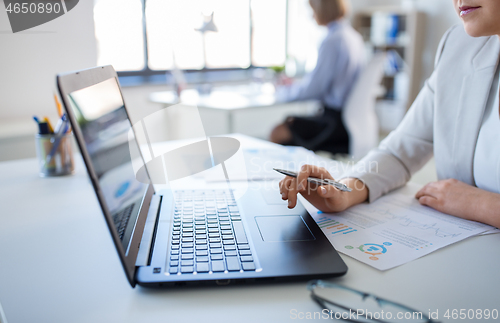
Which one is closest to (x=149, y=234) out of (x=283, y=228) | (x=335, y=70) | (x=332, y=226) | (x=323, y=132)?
(x=283, y=228)

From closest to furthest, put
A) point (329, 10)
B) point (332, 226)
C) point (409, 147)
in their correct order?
point (332, 226) < point (409, 147) < point (329, 10)

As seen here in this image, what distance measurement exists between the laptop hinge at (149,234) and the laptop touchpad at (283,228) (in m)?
0.17

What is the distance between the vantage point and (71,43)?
1172 millimetres

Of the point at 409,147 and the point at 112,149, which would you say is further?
the point at 409,147

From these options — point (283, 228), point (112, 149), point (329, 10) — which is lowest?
point (283, 228)

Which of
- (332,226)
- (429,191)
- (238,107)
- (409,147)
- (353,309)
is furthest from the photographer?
(238,107)

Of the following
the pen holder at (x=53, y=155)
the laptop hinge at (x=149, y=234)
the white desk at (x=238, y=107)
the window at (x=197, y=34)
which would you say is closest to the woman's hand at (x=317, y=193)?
the laptop hinge at (x=149, y=234)

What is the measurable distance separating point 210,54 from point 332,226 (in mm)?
4004

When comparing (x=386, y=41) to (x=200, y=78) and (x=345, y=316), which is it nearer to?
(x=200, y=78)

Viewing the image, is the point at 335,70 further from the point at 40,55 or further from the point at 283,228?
the point at 283,228

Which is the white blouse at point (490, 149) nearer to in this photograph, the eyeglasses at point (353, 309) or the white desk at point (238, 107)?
the eyeglasses at point (353, 309)

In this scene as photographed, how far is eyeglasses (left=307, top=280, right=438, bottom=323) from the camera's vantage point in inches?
18.4

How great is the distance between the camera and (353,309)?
19.2 inches

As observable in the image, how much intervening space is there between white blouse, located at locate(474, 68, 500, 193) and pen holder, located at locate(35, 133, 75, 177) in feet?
3.32
